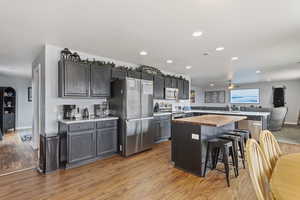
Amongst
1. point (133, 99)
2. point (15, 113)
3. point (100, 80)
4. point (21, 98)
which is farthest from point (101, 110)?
point (21, 98)

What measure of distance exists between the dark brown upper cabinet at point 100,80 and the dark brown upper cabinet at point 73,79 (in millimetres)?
126

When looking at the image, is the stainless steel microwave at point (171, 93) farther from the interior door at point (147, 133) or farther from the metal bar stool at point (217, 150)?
the metal bar stool at point (217, 150)

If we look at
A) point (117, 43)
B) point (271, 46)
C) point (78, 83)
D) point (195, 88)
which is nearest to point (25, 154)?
point (78, 83)

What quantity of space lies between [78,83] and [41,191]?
1.99m

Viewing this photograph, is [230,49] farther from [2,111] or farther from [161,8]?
[2,111]

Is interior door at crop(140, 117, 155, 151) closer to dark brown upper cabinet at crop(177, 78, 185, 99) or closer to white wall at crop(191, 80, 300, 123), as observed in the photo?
dark brown upper cabinet at crop(177, 78, 185, 99)

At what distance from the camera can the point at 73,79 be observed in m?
3.25

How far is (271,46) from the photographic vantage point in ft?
11.0

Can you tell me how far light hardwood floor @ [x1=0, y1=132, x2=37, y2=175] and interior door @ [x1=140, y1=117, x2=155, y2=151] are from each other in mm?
2340

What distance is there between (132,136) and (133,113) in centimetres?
54

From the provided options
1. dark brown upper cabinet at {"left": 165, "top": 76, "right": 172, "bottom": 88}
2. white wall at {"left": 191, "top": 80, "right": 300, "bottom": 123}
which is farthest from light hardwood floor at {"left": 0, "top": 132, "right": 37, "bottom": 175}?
white wall at {"left": 191, "top": 80, "right": 300, "bottom": 123}

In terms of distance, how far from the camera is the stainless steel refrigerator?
358 centimetres

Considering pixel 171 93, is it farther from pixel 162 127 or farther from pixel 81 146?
pixel 81 146

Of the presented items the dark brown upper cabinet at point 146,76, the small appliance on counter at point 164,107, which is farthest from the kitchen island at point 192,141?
the small appliance on counter at point 164,107
